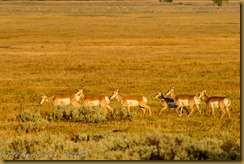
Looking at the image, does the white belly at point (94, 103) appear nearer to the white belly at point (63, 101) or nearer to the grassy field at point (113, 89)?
the grassy field at point (113, 89)

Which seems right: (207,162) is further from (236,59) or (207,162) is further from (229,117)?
(236,59)

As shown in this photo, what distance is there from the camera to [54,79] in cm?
3222

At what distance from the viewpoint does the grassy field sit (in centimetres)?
1366

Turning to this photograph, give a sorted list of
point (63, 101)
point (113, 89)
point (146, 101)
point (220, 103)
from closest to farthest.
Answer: point (220, 103), point (146, 101), point (63, 101), point (113, 89)

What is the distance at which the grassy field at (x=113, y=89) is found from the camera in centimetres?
1366

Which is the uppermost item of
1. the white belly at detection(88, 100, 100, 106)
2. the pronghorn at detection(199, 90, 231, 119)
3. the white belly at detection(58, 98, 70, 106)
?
the white belly at detection(58, 98, 70, 106)

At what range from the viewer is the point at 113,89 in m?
28.1

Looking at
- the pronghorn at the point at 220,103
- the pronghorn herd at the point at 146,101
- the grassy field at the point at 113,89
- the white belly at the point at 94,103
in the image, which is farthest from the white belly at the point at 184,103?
the white belly at the point at 94,103

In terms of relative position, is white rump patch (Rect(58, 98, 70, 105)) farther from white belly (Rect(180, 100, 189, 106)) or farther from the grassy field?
white belly (Rect(180, 100, 189, 106))

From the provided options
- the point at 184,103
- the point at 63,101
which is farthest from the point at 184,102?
the point at 63,101

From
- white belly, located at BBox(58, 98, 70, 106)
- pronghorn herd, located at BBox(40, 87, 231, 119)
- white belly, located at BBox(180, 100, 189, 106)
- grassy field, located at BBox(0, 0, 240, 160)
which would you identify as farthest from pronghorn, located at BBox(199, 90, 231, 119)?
white belly, located at BBox(58, 98, 70, 106)

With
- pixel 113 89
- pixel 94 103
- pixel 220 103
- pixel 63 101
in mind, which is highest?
pixel 113 89

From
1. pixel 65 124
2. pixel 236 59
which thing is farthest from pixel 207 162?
pixel 236 59

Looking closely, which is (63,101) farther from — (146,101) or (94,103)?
(146,101)
